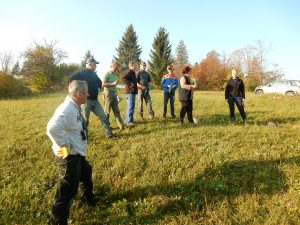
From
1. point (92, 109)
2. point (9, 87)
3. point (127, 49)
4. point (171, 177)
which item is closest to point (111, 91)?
point (92, 109)

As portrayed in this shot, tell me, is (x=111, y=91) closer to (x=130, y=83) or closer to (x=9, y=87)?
(x=130, y=83)

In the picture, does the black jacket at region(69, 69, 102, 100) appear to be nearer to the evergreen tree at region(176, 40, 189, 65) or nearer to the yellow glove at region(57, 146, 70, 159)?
the yellow glove at region(57, 146, 70, 159)

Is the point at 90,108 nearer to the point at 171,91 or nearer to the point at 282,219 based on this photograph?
the point at 171,91

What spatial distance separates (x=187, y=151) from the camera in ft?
22.7

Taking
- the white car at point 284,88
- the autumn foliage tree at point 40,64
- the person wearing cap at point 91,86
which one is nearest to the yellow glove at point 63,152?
the person wearing cap at point 91,86

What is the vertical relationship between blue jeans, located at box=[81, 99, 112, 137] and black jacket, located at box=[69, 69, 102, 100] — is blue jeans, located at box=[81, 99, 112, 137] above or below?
below

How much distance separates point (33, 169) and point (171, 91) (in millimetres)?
6248

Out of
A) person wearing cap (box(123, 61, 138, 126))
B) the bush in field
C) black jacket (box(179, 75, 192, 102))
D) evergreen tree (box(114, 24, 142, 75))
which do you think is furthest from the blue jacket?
evergreen tree (box(114, 24, 142, 75))

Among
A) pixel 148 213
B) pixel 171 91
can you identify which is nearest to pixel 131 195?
pixel 148 213

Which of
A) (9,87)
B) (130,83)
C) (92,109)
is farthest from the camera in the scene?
(9,87)

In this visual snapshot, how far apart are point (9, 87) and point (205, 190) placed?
2633 centimetres

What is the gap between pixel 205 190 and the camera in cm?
547

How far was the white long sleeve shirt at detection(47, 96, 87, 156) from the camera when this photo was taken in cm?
399

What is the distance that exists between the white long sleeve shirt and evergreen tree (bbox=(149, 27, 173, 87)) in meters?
49.2
